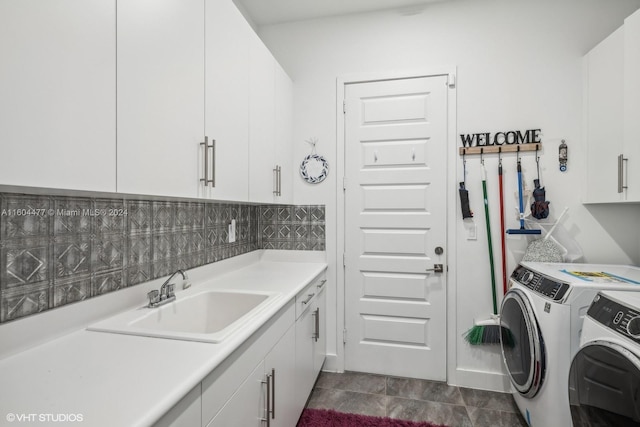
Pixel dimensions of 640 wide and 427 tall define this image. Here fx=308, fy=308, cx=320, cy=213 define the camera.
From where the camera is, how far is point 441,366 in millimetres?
2242

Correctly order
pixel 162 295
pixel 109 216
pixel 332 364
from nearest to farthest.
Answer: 1. pixel 109 216
2. pixel 162 295
3. pixel 332 364

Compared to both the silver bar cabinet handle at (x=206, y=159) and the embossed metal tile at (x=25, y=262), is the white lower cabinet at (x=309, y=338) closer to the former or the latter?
the silver bar cabinet handle at (x=206, y=159)

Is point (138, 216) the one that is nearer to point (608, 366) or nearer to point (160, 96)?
point (160, 96)

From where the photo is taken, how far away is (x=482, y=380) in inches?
85.4

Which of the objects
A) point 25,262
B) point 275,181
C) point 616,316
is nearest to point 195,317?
point 25,262

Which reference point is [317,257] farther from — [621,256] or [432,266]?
[621,256]

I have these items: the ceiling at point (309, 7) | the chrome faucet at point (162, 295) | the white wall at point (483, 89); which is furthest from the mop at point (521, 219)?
the chrome faucet at point (162, 295)

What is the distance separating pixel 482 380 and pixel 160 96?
8.41 feet

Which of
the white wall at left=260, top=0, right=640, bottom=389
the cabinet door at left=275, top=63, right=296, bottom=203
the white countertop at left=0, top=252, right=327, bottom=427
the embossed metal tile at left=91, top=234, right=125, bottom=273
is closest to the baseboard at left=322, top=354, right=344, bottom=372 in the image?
the white wall at left=260, top=0, right=640, bottom=389

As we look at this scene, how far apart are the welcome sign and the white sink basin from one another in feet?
5.61

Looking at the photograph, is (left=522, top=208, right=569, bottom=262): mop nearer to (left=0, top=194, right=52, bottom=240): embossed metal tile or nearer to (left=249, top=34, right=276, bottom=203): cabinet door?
(left=249, top=34, right=276, bottom=203): cabinet door

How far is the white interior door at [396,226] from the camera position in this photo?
7.36 feet

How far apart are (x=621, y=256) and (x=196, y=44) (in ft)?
8.88

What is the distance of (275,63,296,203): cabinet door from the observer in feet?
7.06
